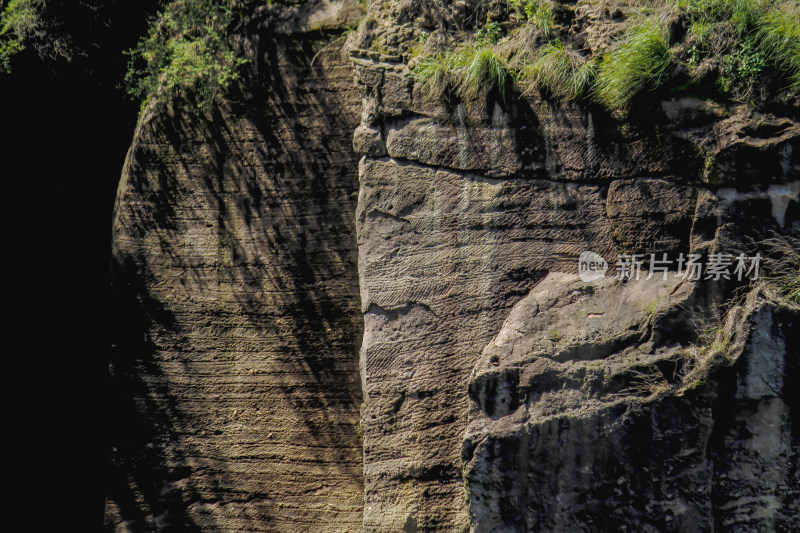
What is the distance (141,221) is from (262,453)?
1.74 m

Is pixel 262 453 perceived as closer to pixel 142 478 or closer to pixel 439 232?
pixel 142 478

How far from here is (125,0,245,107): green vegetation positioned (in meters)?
4.30

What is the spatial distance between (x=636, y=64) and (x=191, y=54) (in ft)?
9.01

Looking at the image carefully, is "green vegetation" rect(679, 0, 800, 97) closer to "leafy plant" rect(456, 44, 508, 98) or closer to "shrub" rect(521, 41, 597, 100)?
"shrub" rect(521, 41, 597, 100)

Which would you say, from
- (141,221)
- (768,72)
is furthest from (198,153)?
(768,72)

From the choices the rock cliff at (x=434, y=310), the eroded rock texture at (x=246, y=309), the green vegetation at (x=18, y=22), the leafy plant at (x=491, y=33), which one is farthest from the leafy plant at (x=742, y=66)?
the green vegetation at (x=18, y=22)

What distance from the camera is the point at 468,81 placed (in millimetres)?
3668

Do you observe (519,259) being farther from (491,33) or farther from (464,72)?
(491,33)

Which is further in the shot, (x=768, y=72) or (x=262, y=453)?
(x=262, y=453)

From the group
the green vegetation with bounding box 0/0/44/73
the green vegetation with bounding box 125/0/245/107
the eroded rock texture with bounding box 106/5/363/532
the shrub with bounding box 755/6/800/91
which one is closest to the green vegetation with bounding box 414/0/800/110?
the shrub with bounding box 755/6/800/91

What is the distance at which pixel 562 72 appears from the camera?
3559mm

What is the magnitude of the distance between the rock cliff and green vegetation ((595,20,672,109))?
0.41 ft

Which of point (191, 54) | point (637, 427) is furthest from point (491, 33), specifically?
point (637, 427)

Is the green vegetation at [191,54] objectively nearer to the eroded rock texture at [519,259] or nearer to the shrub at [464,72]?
the eroded rock texture at [519,259]
